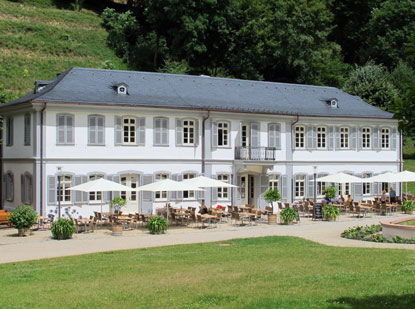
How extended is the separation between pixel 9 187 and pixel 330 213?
16317 millimetres

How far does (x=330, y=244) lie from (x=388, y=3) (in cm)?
4916

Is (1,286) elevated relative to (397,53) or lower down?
lower down

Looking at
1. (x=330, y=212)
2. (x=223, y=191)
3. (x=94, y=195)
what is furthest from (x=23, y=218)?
(x=330, y=212)

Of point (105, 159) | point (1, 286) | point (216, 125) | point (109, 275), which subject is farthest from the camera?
point (216, 125)

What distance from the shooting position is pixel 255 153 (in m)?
35.2

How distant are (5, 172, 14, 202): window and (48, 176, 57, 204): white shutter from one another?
373 centimetres

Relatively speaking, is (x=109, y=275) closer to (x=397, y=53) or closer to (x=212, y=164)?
(x=212, y=164)

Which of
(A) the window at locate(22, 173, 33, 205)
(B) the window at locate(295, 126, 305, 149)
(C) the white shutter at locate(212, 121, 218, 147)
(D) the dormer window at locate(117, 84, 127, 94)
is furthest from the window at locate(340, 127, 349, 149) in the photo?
(A) the window at locate(22, 173, 33, 205)

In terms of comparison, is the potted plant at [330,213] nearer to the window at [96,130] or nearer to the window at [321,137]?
the window at [321,137]

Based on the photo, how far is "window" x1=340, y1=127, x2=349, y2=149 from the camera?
38594 millimetres

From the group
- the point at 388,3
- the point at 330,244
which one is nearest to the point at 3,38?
the point at 388,3

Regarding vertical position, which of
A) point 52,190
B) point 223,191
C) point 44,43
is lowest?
point 223,191

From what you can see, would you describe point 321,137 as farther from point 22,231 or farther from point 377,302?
point 377,302

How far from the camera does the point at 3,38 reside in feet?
210
